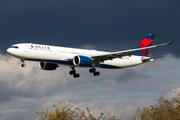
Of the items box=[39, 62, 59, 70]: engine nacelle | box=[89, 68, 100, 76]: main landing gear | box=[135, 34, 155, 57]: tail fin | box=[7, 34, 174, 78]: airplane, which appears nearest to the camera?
box=[7, 34, 174, 78]: airplane

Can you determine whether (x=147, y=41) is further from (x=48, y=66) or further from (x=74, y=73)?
(x=48, y=66)

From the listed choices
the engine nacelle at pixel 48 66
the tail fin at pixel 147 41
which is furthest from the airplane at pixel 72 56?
the tail fin at pixel 147 41

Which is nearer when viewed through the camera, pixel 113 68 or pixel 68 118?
pixel 68 118

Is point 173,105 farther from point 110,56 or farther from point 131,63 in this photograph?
point 131,63

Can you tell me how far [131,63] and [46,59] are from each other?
21.1 m

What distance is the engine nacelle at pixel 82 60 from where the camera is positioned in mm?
50500

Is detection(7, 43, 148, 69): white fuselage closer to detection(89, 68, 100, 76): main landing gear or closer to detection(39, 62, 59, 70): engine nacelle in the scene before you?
detection(89, 68, 100, 76): main landing gear

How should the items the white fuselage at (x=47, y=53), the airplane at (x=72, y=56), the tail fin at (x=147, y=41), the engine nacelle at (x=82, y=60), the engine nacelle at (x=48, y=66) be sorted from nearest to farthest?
1. the white fuselage at (x=47, y=53)
2. the airplane at (x=72, y=56)
3. the engine nacelle at (x=82, y=60)
4. the engine nacelle at (x=48, y=66)
5. the tail fin at (x=147, y=41)

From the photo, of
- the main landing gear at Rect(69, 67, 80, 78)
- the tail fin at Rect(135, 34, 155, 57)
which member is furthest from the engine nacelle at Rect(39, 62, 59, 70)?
the tail fin at Rect(135, 34, 155, 57)

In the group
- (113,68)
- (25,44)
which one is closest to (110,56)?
(113,68)

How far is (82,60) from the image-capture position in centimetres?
5059

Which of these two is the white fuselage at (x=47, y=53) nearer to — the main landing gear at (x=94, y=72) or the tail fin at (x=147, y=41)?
the main landing gear at (x=94, y=72)

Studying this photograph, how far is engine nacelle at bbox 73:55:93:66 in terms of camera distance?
5050 centimetres

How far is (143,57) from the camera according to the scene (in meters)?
63.6
